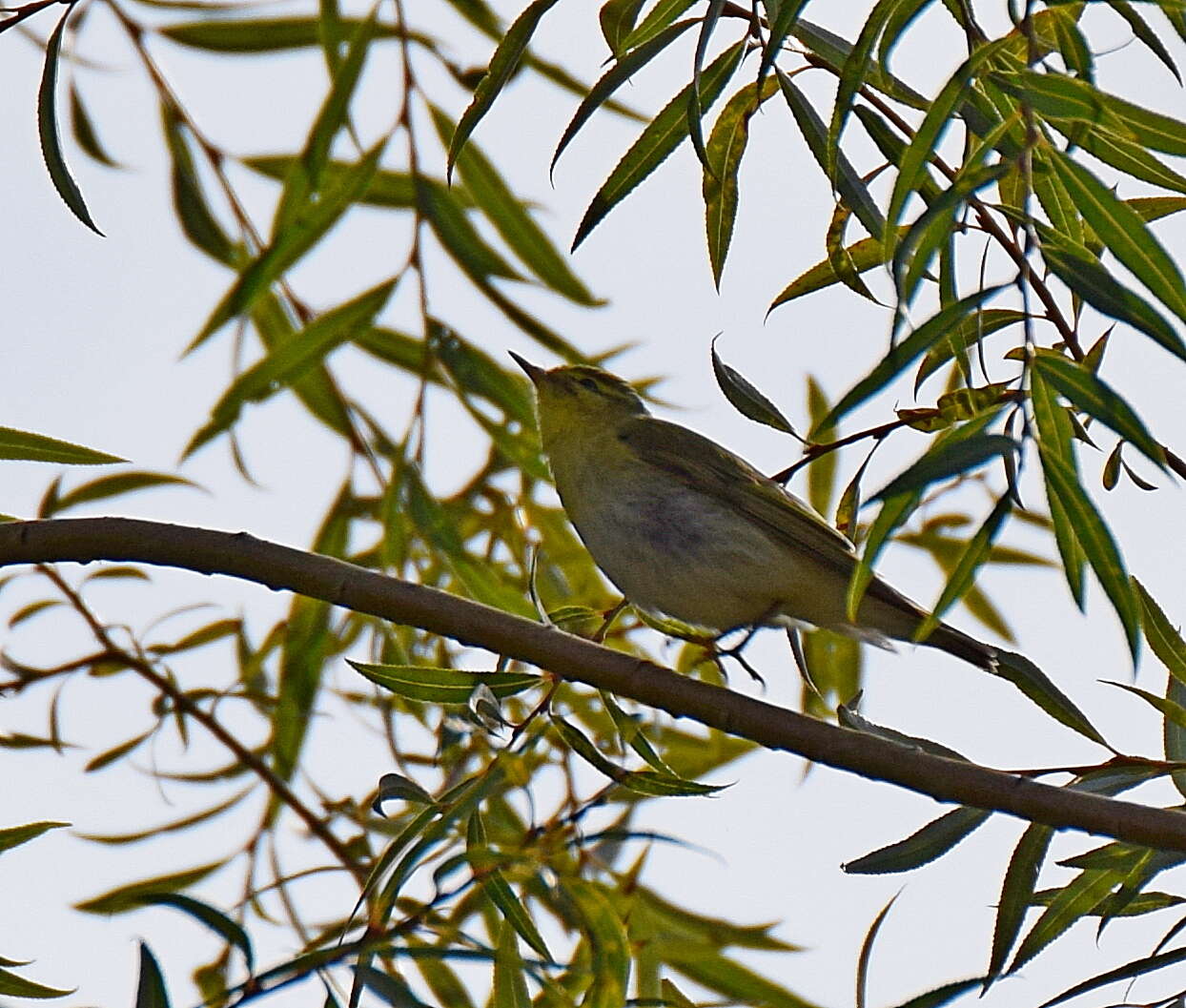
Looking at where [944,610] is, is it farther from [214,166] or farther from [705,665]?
[214,166]

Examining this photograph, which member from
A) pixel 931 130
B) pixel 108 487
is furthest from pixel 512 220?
pixel 931 130

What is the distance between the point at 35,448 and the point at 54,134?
1.38 ft

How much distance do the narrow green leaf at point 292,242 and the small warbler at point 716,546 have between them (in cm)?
69

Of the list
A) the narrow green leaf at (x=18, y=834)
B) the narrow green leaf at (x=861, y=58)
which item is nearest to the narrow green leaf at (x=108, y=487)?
the narrow green leaf at (x=18, y=834)

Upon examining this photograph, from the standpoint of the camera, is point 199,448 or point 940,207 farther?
point 199,448

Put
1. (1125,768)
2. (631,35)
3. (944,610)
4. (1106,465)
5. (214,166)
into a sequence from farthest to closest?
(214,166)
(1106,465)
(1125,768)
(631,35)
(944,610)

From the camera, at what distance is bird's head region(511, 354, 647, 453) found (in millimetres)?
3637

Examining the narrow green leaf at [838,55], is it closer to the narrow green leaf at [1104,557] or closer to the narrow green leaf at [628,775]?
the narrow green leaf at [1104,557]

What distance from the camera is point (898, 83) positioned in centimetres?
220

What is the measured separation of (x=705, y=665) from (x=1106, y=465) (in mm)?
1171

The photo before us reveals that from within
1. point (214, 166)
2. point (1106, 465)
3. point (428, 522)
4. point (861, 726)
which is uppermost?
point (214, 166)

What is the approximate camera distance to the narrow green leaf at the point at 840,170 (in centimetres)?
202

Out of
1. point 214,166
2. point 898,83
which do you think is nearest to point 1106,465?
point 898,83

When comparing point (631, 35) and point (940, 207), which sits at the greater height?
point (631, 35)
